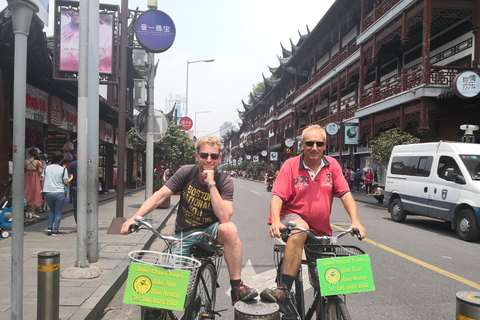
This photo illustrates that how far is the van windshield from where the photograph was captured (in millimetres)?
9508

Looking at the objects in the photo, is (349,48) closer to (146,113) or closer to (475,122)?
(475,122)

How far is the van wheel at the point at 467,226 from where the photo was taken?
880 cm

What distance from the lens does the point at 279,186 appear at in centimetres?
342

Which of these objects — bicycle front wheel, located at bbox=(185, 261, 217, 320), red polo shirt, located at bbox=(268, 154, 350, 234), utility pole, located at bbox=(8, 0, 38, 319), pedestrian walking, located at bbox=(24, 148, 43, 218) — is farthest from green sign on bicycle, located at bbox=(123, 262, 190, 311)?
pedestrian walking, located at bbox=(24, 148, 43, 218)

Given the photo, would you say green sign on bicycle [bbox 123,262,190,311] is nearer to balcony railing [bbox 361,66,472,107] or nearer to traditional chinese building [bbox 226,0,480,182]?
traditional chinese building [bbox 226,0,480,182]

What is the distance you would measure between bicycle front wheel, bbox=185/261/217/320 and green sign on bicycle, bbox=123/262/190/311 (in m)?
0.34

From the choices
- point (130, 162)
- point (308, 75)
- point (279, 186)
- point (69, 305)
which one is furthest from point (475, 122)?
point (308, 75)

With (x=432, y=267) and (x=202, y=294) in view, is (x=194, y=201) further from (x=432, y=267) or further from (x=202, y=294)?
(x=432, y=267)

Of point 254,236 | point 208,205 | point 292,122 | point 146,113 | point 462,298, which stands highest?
point 292,122

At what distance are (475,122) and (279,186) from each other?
1678 centimetres

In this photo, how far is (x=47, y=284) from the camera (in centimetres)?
318

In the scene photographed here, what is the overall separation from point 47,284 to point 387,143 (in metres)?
15.9

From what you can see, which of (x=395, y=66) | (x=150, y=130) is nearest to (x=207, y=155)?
(x=150, y=130)

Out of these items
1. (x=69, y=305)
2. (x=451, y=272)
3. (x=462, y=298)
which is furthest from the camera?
(x=451, y=272)
